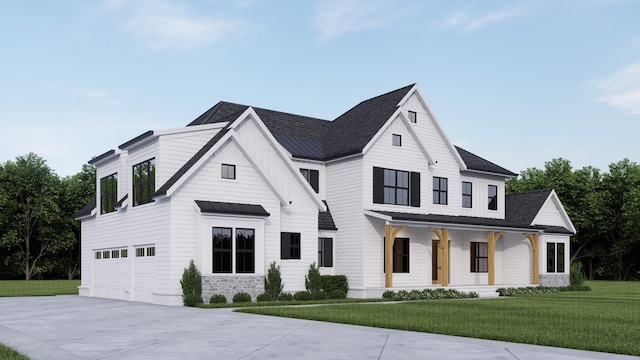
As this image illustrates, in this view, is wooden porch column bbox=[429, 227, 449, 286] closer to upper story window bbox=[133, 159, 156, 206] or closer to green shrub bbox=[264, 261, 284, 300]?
green shrub bbox=[264, 261, 284, 300]

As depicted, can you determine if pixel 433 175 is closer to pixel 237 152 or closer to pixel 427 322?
pixel 237 152

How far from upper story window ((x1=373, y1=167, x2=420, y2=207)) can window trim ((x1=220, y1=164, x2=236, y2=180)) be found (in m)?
8.08

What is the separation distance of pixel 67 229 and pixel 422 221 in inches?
1809

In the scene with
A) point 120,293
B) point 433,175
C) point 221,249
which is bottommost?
point 120,293

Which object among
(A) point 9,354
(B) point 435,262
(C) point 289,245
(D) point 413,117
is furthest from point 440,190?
(A) point 9,354

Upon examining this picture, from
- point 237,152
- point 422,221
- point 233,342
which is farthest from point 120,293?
point 233,342

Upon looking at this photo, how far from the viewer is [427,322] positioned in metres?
18.4

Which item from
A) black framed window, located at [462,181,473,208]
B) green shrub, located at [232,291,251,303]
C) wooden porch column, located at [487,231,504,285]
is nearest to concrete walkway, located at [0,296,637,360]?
green shrub, located at [232,291,251,303]

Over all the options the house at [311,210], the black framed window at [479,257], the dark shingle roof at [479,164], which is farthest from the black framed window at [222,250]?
the black framed window at [479,257]

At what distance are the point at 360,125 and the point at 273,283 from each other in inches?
444

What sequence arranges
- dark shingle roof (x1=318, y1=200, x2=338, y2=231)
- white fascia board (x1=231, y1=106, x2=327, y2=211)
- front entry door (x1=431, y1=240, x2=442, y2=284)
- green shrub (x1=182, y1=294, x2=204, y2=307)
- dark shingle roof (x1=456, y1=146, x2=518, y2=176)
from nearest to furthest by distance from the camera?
green shrub (x1=182, y1=294, x2=204, y2=307) → white fascia board (x1=231, y1=106, x2=327, y2=211) → dark shingle roof (x1=318, y1=200, x2=338, y2=231) → front entry door (x1=431, y1=240, x2=442, y2=284) → dark shingle roof (x1=456, y1=146, x2=518, y2=176)

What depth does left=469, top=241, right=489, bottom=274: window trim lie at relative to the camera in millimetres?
40344

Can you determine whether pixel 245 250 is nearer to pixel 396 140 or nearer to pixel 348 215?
pixel 348 215

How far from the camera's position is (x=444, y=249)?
35.5 metres
